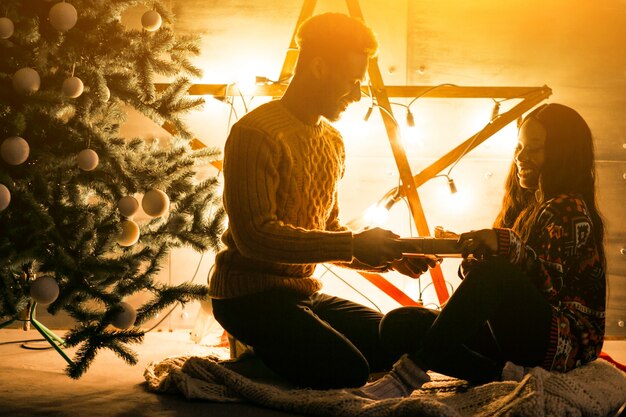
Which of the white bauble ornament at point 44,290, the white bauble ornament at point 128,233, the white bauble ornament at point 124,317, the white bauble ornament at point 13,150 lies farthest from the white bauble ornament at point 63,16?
the white bauble ornament at point 124,317

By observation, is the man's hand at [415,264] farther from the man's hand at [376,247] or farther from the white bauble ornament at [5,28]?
the white bauble ornament at [5,28]

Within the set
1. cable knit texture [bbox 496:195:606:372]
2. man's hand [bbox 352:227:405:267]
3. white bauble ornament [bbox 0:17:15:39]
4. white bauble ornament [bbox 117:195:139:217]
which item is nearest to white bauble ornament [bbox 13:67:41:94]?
white bauble ornament [bbox 0:17:15:39]

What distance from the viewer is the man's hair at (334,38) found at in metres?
2.16

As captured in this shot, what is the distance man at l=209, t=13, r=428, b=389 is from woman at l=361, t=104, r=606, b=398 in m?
0.19

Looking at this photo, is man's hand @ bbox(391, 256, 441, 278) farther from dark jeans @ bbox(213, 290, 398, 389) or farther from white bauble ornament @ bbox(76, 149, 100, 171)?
white bauble ornament @ bbox(76, 149, 100, 171)

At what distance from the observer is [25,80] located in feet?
7.53

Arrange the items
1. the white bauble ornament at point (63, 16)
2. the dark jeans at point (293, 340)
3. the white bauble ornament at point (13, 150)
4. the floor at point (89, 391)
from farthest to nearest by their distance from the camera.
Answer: the white bauble ornament at point (63, 16), the white bauble ornament at point (13, 150), the dark jeans at point (293, 340), the floor at point (89, 391)

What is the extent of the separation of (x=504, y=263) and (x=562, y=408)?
43 centimetres

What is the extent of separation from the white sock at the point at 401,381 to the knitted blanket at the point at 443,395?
59mm

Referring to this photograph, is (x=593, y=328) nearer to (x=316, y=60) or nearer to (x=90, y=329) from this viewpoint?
(x=316, y=60)

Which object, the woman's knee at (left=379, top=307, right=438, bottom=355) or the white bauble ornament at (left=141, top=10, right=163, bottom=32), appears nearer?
the woman's knee at (left=379, top=307, right=438, bottom=355)

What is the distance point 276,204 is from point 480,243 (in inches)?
24.6

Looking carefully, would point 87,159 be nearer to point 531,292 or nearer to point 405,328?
point 405,328

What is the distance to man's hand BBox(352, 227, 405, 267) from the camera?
1.97 m
